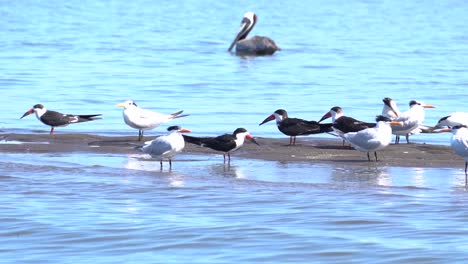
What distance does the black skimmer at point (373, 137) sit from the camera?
589 inches

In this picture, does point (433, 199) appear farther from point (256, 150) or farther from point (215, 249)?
point (256, 150)

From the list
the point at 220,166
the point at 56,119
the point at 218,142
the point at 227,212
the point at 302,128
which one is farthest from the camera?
the point at 56,119

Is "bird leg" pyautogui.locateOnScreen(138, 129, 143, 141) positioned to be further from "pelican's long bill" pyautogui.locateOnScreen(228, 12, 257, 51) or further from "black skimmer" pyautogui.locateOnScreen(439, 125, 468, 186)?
"pelican's long bill" pyautogui.locateOnScreen(228, 12, 257, 51)

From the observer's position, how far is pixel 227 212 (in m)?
11.4

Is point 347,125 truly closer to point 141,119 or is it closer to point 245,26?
point 141,119

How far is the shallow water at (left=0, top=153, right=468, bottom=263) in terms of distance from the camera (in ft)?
32.1

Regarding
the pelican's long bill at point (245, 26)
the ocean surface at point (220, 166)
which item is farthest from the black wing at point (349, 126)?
the pelican's long bill at point (245, 26)

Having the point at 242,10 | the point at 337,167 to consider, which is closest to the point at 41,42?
the point at 242,10

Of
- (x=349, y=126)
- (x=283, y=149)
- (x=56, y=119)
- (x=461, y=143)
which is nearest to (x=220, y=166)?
(x=283, y=149)

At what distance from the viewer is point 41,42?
37.6 meters

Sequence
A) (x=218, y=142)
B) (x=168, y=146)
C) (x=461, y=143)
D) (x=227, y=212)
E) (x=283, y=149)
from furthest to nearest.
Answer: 1. (x=283, y=149)
2. (x=218, y=142)
3. (x=168, y=146)
4. (x=461, y=143)
5. (x=227, y=212)

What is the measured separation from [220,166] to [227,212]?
335cm

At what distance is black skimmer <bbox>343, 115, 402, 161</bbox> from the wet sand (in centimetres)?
21

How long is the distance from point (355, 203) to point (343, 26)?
36.0 metres
